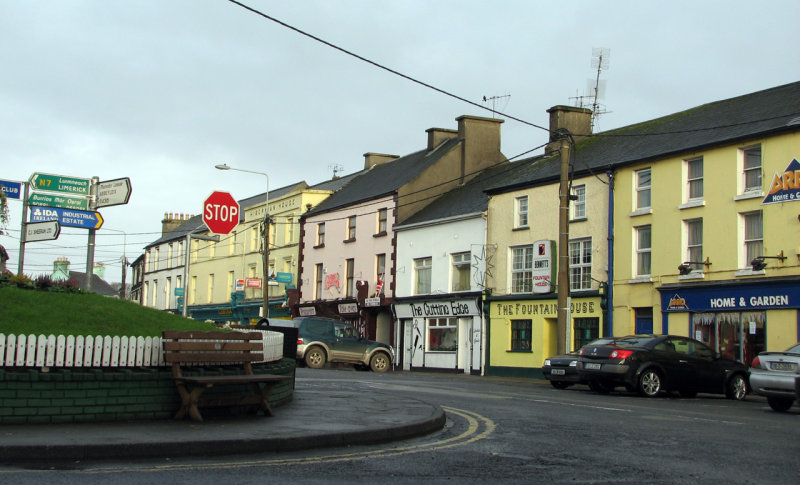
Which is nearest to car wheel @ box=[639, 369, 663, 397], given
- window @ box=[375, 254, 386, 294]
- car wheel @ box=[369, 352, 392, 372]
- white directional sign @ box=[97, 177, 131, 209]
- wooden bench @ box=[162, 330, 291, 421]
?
wooden bench @ box=[162, 330, 291, 421]

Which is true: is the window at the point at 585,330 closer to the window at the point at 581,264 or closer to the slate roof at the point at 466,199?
the window at the point at 581,264

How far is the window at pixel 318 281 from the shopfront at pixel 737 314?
23959 millimetres

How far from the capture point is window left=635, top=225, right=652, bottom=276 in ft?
97.8

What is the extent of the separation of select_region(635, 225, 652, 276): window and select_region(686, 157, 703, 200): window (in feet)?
6.69

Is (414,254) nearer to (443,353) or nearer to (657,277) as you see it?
(443,353)

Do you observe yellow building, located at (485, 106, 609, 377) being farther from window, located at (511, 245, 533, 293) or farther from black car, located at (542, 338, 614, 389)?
black car, located at (542, 338, 614, 389)

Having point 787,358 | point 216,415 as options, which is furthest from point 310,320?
point 216,415

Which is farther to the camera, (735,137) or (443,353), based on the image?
(443,353)

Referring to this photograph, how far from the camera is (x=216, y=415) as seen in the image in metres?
10.8

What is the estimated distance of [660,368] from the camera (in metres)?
20.5

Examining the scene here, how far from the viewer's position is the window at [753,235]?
26.1m

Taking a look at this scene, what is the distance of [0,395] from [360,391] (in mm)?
8313

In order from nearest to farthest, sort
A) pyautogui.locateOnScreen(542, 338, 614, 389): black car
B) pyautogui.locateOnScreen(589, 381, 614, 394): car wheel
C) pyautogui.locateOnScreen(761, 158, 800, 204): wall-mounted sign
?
1. pyautogui.locateOnScreen(589, 381, 614, 394): car wheel
2. pyautogui.locateOnScreen(542, 338, 614, 389): black car
3. pyautogui.locateOnScreen(761, 158, 800, 204): wall-mounted sign

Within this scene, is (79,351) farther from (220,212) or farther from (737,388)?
(737,388)
